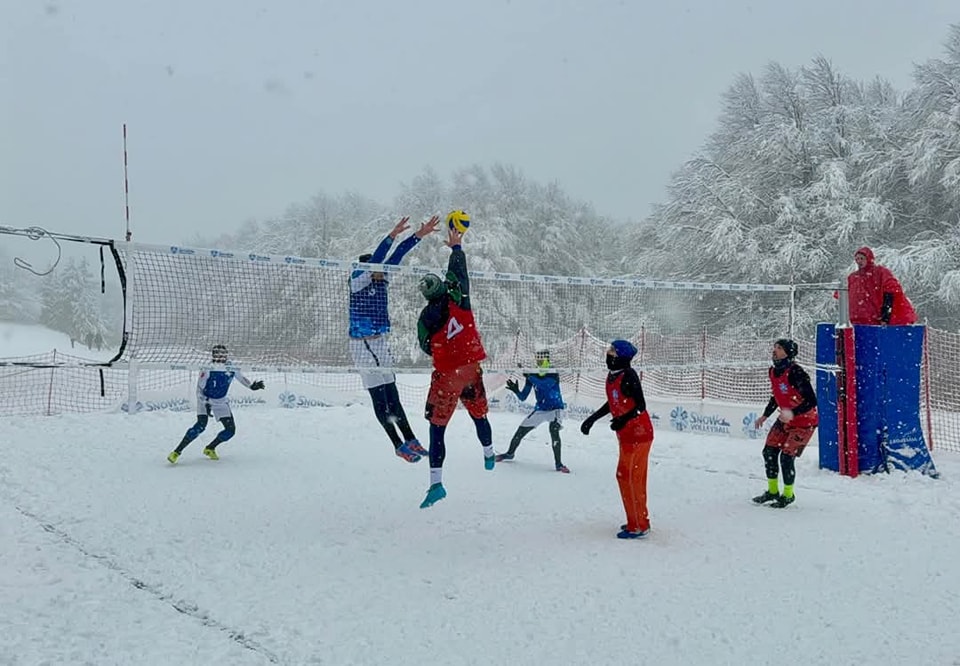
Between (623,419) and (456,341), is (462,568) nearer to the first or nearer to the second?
(456,341)

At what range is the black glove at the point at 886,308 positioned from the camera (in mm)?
9914

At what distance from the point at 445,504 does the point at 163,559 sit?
10.2 ft

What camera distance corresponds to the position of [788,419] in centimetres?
796

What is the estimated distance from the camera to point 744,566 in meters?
5.75

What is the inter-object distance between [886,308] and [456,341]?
6820 mm

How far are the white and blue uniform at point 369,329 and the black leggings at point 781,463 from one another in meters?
4.37

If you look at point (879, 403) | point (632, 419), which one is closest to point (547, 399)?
point (632, 419)

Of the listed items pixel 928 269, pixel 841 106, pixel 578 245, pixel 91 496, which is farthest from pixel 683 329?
pixel 91 496

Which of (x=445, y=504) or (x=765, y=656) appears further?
(x=445, y=504)

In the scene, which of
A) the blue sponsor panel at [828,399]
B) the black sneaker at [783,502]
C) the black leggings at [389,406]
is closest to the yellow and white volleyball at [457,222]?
the black leggings at [389,406]

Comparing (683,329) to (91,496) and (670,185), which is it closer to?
(670,185)

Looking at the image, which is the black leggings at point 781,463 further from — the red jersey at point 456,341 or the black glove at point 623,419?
the red jersey at point 456,341

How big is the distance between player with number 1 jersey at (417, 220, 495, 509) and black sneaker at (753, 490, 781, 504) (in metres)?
3.83

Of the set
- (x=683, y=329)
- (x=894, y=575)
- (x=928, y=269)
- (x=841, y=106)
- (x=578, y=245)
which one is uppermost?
(x=841, y=106)
